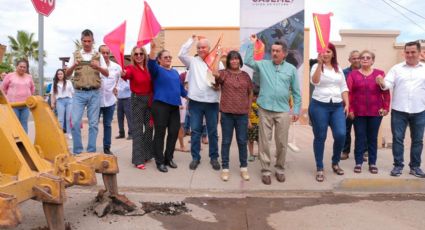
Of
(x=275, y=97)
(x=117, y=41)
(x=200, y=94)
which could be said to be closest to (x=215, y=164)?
(x=200, y=94)

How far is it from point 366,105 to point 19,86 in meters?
6.04

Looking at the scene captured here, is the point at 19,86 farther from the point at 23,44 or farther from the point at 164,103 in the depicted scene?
the point at 23,44

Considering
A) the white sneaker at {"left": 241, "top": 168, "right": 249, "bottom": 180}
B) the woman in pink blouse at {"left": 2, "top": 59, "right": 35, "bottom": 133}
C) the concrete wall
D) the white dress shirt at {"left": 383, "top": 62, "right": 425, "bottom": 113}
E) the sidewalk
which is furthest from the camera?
the concrete wall

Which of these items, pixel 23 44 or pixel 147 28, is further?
pixel 23 44

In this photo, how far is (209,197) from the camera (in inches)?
203

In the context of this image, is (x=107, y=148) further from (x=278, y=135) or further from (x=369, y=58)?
(x=369, y=58)

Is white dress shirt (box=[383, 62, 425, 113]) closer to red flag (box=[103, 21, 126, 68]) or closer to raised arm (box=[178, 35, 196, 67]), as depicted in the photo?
raised arm (box=[178, 35, 196, 67])

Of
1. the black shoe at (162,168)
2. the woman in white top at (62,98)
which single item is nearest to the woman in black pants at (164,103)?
the black shoe at (162,168)

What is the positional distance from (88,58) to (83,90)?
0.52m

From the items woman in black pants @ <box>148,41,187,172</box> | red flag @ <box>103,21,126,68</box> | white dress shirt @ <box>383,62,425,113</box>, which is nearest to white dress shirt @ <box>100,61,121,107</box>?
woman in black pants @ <box>148,41,187,172</box>

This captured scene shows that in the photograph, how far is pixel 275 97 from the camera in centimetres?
552

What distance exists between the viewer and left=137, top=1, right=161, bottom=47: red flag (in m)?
5.29

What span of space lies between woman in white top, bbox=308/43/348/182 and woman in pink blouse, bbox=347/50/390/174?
35cm

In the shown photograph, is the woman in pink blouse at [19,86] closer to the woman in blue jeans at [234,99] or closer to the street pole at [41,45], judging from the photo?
the street pole at [41,45]
